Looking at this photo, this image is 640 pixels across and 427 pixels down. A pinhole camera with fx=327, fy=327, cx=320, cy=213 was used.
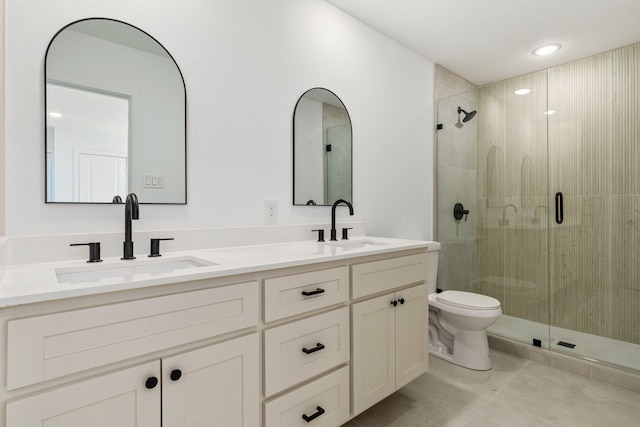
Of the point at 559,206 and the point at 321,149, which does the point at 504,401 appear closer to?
the point at 559,206

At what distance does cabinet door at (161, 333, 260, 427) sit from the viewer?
0.92 metres

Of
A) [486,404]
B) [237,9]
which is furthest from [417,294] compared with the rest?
[237,9]

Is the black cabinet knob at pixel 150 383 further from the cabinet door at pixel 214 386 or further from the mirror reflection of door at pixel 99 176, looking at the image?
the mirror reflection of door at pixel 99 176

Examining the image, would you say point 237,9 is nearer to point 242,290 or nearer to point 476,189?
point 242,290

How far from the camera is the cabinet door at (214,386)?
0.92 meters

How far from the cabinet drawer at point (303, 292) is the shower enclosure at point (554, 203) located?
171cm

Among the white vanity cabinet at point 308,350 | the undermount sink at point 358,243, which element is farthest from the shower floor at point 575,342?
the white vanity cabinet at point 308,350

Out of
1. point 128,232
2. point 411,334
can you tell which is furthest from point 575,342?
point 128,232

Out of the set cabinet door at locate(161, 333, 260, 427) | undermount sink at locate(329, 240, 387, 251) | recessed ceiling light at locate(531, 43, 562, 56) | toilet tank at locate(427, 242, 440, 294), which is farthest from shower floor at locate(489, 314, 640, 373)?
cabinet door at locate(161, 333, 260, 427)

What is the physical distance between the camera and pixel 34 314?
74 cm

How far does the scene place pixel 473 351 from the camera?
2.20 metres

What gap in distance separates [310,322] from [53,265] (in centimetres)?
92

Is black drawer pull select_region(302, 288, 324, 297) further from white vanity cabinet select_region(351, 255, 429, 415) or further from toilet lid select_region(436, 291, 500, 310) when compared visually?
toilet lid select_region(436, 291, 500, 310)

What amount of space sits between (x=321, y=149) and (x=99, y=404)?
1578 millimetres
